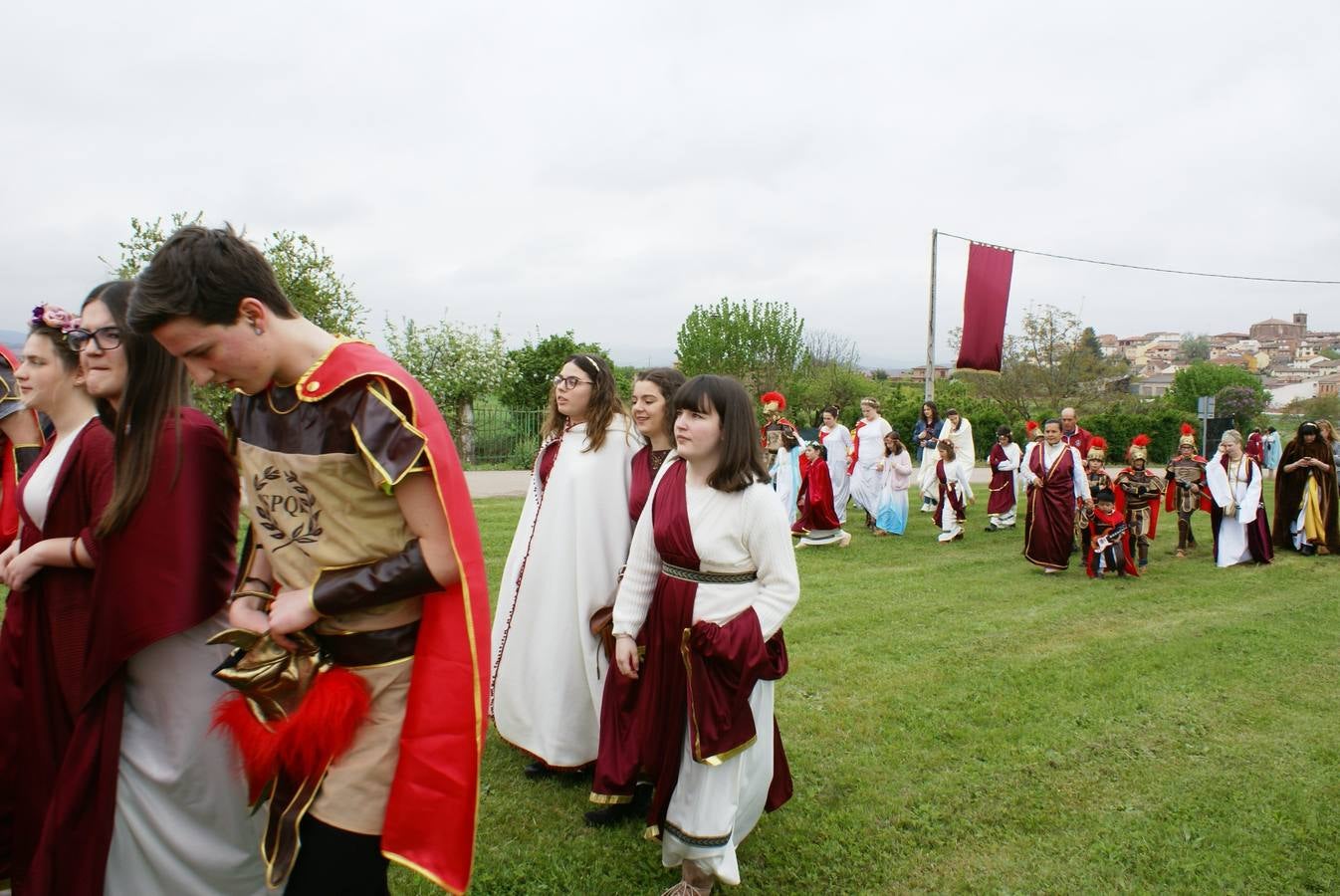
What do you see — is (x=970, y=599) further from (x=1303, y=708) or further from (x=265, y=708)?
(x=265, y=708)

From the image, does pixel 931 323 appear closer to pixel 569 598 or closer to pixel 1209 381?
pixel 569 598

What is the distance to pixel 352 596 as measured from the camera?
1872 millimetres

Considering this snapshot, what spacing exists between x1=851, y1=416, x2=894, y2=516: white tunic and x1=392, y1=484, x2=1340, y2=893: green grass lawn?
5.12m

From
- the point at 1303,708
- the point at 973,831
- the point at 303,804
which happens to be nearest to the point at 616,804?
the point at 973,831

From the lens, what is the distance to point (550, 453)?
14.0ft

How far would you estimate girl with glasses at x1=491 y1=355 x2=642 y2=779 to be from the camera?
13.1 ft

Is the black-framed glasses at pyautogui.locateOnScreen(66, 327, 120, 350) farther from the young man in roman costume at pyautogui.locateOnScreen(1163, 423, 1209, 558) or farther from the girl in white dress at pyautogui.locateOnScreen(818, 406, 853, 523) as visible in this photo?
the young man in roman costume at pyautogui.locateOnScreen(1163, 423, 1209, 558)

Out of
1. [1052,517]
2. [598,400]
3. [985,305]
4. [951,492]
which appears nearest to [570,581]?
[598,400]

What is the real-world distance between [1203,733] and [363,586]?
16.2ft

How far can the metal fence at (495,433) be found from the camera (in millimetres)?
22250

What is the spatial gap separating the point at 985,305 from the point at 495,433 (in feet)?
40.7

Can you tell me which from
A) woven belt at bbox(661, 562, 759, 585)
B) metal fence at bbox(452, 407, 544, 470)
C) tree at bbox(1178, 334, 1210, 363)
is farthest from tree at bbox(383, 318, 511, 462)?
tree at bbox(1178, 334, 1210, 363)

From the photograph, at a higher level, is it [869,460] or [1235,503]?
[869,460]

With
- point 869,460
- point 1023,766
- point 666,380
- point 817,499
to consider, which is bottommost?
point 1023,766
